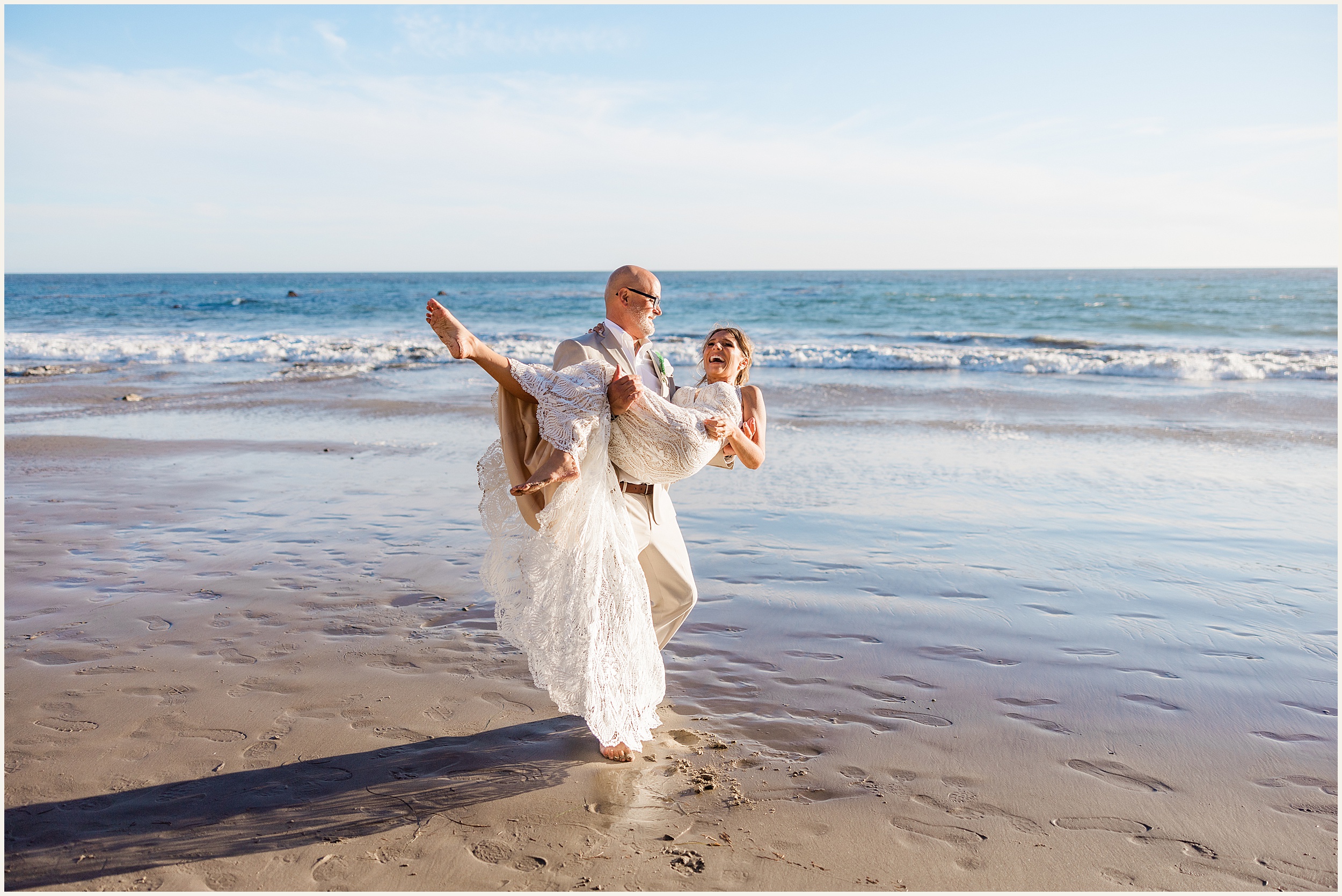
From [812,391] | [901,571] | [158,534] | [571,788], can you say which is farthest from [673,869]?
[812,391]

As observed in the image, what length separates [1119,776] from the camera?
10.7 ft

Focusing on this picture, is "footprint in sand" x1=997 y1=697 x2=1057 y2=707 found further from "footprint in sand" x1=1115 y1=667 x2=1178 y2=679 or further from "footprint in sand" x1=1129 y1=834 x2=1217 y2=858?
"footprint in sand" x1=1129 y1=834 x2=1217 y2=858

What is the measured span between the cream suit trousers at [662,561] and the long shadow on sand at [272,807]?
25.5 inches

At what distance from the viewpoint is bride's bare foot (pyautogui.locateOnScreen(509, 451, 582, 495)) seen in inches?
121

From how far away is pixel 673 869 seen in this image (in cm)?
270

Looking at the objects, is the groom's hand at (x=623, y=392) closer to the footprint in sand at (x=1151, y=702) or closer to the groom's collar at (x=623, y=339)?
the groom's collar at (x=623, y=339)

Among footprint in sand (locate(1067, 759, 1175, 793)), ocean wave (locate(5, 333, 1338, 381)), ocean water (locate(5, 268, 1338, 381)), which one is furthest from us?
ocean water (locate(5, 268, 1338, 381))

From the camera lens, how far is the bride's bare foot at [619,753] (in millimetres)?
3395

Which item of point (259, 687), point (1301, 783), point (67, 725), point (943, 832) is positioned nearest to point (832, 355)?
point (1301, 783)

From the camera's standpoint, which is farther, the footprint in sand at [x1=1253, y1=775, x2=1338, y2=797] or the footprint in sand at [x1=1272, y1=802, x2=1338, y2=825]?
the footprint in sand at [x1=1253, y1=775, x2=1338, y2=797]

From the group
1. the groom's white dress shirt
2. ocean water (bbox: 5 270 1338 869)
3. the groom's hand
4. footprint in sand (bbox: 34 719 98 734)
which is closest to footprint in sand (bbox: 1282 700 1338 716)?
ocean water (bbox: 5 270 1338 869)

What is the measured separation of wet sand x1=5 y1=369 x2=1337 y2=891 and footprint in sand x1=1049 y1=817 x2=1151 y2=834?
0.04ft

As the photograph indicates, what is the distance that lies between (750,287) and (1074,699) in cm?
6349

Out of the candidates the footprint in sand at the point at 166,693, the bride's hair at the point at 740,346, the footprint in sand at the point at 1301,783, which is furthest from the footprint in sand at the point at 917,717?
the footprint in sand at the point at 166,693
